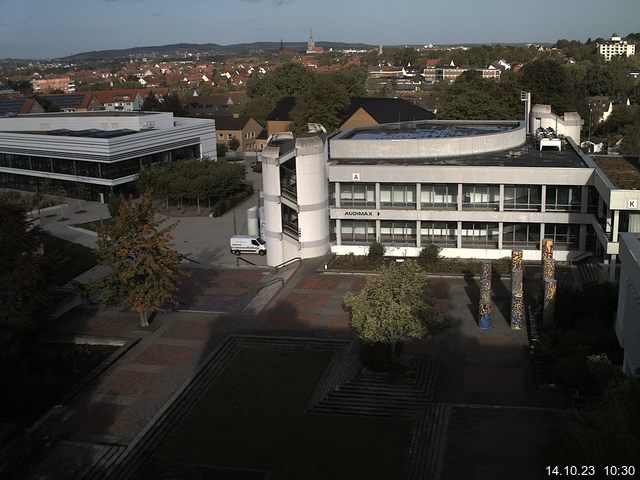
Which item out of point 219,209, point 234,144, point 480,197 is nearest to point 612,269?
point 480,197

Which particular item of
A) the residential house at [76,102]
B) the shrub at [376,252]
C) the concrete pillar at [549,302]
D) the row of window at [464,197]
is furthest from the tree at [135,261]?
the residential house at [76,102]

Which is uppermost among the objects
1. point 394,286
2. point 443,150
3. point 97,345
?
point 443,150

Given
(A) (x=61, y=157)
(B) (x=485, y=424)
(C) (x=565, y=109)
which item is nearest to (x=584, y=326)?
(B) (x=485, y=424)

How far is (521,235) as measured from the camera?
40812mm

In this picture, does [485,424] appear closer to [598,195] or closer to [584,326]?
[584,326]

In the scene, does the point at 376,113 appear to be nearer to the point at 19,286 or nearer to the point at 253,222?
the point at 253,222

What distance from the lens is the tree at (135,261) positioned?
30.5 m

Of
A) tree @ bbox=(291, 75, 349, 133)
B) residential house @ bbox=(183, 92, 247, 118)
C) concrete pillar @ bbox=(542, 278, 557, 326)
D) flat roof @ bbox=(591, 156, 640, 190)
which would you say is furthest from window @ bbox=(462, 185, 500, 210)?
residential house @ bbox=(183, 92, 247, 118)

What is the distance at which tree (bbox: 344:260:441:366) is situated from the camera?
83.7 ft

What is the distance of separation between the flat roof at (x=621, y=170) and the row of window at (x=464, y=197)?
1800 mm

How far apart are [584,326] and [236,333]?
46.9 feet

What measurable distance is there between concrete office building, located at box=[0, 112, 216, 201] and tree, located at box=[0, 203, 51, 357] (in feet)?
106

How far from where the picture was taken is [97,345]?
3112cm

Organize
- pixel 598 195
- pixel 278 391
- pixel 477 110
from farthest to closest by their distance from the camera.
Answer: pixel 477 110 → pixel 598 195 → pixel 278 391
